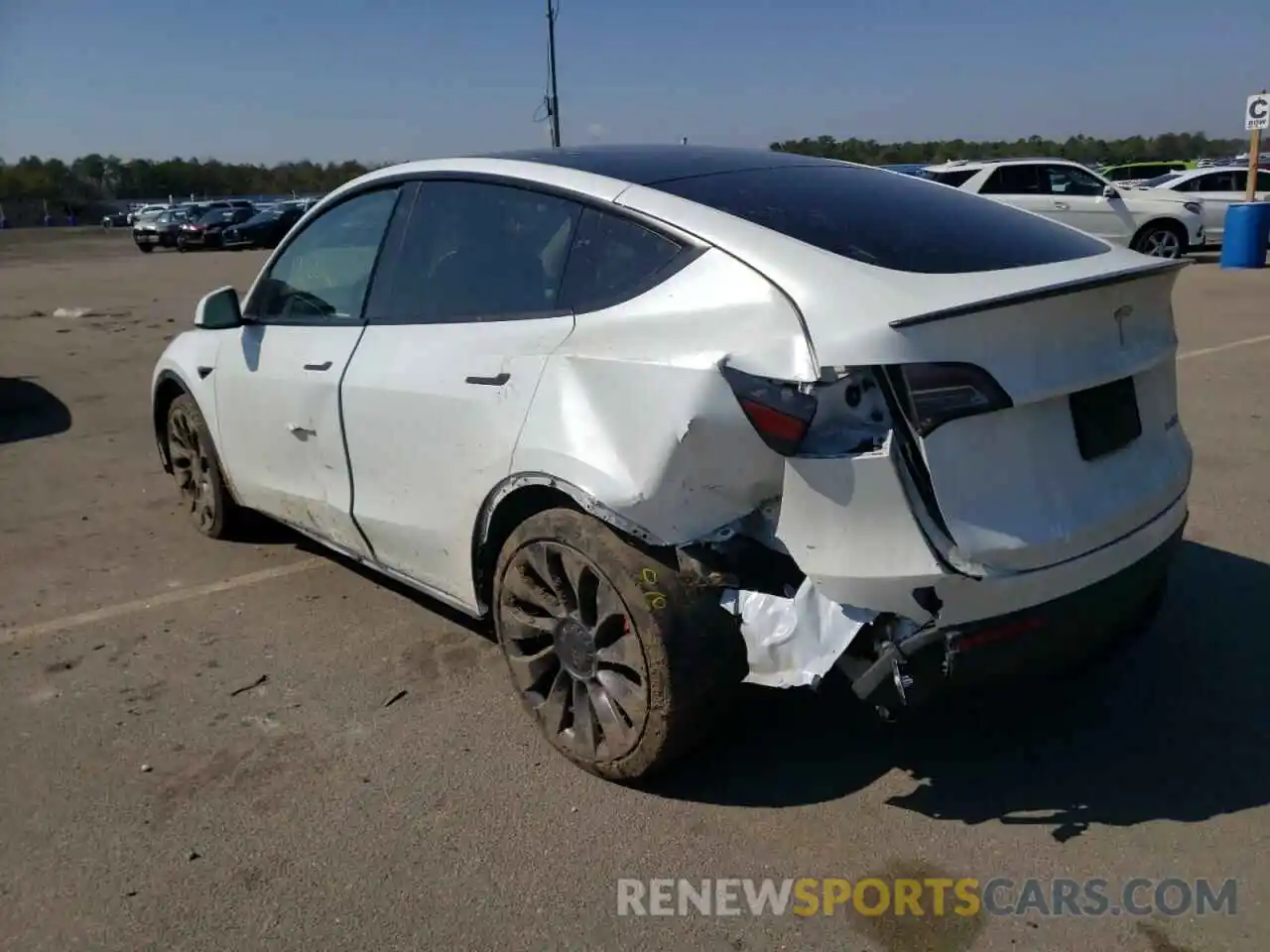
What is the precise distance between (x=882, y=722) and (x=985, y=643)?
0.89 m

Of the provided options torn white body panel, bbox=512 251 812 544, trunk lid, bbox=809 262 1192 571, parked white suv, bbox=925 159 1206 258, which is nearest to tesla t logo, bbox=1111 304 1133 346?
trunk lid, bbox=809 262 1192 571

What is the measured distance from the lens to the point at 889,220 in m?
3.17

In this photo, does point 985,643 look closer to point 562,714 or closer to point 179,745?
point 562,714

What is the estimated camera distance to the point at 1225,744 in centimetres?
321

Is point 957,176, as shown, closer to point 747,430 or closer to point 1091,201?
point 1091,201

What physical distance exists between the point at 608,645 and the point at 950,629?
0.95m

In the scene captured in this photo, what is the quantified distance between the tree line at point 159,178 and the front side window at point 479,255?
7907 centimetres

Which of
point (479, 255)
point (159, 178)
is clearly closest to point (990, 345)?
point (479, 255)

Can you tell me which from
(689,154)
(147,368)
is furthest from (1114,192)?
(689,154)

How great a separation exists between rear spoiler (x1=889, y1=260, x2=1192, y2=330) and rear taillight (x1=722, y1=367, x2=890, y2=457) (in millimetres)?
180

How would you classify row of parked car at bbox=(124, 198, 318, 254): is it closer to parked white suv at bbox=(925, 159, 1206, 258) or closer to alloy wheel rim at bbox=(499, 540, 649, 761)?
parked white suv at bbox=(925, 159, 1206, 258)

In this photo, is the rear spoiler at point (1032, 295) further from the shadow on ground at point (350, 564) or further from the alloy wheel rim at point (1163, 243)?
the alloy wheel rim at point (1163, 243)

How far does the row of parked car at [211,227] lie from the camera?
110 feet

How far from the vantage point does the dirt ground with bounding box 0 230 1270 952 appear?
8.45ft
